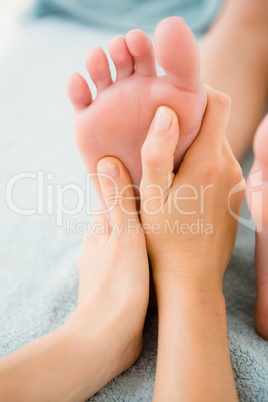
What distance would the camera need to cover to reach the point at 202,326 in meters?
0.62

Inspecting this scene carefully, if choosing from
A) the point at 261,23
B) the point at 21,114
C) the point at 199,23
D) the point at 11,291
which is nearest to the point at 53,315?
the point at 11,291

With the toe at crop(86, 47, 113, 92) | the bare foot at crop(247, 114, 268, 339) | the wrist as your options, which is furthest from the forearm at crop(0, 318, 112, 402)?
the toe at crop(86, 47, 113, 92)

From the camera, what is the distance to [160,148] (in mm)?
655

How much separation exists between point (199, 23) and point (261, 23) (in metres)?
0.29

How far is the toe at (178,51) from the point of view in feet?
1.93

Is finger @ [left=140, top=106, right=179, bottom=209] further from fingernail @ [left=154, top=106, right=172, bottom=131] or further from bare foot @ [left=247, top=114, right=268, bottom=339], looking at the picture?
bare foot @ [left=247, top=114, right=268, bottom=339]

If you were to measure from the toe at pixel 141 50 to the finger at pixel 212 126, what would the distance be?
104 millimetres

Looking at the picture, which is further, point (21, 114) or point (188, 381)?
point (21, 114)

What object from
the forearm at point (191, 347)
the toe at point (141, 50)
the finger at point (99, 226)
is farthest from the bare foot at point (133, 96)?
the forearm at point (191, 347)

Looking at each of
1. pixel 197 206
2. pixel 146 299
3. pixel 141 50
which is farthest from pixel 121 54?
pixel 146 299

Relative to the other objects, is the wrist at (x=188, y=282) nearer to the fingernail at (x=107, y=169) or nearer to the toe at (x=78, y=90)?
the fingernail at (x=107, y=169)

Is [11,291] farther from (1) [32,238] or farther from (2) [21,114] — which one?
(2) [21,114]

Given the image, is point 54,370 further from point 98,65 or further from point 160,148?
point 98,65

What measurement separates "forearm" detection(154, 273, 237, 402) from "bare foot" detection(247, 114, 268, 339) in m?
0.06
